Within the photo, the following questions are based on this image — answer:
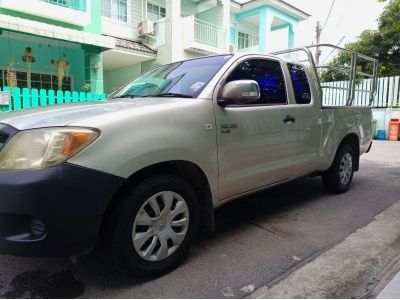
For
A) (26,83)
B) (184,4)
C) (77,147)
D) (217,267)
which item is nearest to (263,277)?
(217,267)

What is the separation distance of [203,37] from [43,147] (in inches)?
542

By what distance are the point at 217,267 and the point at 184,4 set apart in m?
15.7

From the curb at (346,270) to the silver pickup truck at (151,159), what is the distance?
820 millimetres

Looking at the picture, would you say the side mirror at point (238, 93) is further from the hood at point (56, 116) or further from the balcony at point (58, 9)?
the balcony at point (58, 9)

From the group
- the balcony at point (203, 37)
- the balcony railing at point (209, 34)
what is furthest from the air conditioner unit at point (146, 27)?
the balcony railing at point (209, 34)

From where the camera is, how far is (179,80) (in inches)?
130

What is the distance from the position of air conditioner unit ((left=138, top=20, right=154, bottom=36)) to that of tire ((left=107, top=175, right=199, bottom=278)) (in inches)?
489

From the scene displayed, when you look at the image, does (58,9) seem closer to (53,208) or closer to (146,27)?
(146,27)

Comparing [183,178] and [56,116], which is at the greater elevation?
[56,116]

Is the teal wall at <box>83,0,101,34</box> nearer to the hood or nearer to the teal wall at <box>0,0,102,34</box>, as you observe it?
the teal wall at <box>0,0,102,34</box>

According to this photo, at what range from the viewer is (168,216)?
2.59 metres

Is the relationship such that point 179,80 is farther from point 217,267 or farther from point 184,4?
point 184,4

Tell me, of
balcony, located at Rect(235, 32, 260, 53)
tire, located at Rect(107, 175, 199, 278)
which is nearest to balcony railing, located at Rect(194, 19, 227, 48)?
balcony, located at Rect(235, 32, 260, 53)

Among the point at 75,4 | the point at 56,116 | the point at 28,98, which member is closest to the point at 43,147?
the point at 56,116
